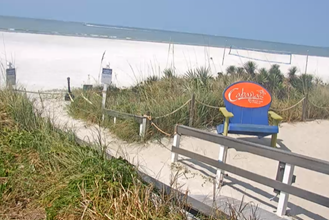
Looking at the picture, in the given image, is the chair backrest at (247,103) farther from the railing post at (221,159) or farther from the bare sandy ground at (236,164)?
the railing post at (221,159)

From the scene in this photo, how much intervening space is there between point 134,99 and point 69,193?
5.18 meters

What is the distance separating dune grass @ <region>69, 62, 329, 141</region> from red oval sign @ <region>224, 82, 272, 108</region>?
782 mm

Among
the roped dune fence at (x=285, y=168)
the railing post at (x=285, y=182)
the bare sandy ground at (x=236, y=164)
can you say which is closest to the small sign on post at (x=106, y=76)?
Answer: the bare sandy ground at (x=236, y=164)

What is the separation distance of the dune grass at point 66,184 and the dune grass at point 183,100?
7.71 ft

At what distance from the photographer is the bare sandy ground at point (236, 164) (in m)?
4.70

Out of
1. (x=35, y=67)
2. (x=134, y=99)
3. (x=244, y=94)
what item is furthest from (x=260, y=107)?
(x=35, y=67)

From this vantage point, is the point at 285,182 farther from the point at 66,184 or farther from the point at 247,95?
the point at 247,95

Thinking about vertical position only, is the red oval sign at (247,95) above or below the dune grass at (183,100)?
above

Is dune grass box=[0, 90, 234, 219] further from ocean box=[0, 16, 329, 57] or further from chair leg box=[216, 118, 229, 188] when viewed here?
ocean box=[0, 16, 329, 57]

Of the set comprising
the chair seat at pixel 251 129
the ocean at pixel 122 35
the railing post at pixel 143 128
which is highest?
the ocean at pixel 122 35

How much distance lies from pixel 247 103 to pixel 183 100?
1386mm

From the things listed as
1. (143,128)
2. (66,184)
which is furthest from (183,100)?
(66,184)

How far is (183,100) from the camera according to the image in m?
7.62

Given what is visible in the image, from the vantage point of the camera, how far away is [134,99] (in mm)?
8484
